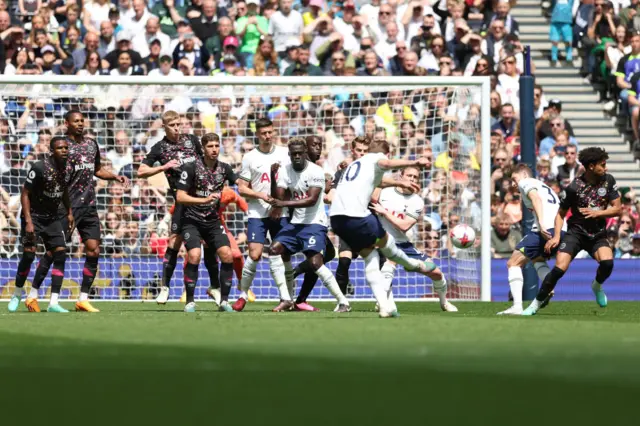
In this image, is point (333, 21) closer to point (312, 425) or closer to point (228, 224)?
point (228, 224)

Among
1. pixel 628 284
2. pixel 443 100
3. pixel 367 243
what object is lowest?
pixel 628 284

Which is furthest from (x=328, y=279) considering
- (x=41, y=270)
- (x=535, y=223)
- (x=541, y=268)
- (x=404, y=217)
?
(x=41, y=270)

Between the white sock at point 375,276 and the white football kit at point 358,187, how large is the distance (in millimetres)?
406

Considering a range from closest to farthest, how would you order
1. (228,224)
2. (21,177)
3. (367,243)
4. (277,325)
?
1. (277,325)
2. (367,243)
3. (21,177)
4. (228,224)

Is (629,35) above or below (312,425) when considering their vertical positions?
above

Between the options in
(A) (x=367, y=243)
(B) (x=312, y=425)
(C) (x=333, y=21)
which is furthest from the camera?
(C) (x=333, y=21)

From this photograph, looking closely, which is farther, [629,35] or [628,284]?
[629,35]

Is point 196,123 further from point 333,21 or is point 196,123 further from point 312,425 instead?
point 312,425

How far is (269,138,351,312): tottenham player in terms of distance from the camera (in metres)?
13.5

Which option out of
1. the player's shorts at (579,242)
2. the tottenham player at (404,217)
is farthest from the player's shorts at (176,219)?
the player's shorts at (579,242)

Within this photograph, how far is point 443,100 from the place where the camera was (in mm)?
18547

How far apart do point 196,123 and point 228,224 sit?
1561 mm

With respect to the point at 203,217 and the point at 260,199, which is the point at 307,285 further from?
the point at 203,217

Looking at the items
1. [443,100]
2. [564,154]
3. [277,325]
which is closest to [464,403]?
[277,325]
